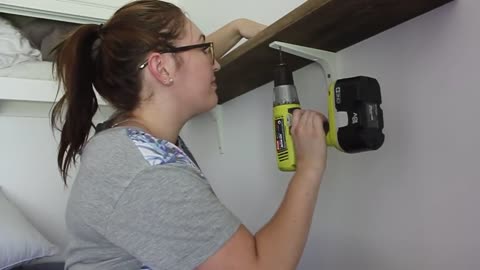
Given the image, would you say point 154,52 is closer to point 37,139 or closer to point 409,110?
point 409,110

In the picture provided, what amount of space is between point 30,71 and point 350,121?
126cm

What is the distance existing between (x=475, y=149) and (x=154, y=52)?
57 centimetres

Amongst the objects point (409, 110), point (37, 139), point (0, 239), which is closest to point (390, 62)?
point (409, 110)

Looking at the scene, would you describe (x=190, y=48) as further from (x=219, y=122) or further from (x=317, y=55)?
(x=219, y=122)

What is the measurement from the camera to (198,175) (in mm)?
721

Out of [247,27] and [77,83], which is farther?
[247,27]

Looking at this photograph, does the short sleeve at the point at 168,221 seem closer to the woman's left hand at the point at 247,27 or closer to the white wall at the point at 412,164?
the white wall at the point at 412,164

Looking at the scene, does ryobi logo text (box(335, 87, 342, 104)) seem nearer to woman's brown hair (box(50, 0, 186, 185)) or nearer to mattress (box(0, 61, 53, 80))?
woman's brown hair (box(50, 0, 186, 185))

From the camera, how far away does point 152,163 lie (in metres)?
0.69

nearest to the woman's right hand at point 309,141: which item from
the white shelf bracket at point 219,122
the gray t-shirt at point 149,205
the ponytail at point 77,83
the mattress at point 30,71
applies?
the gray t-shirt at point 149,205

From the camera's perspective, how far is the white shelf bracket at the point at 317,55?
3.28 ft

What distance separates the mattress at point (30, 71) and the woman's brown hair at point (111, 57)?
80cm

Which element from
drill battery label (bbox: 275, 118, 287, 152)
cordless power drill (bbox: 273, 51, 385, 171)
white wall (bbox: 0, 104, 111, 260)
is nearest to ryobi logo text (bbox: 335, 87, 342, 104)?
cordless power drill (bbox: 273, 51, 385, 171)

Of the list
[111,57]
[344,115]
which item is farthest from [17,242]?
[344,115]
